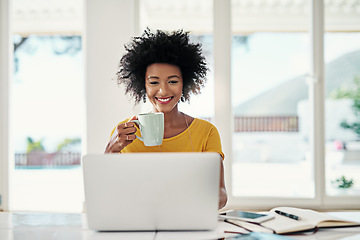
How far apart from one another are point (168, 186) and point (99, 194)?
165 mm

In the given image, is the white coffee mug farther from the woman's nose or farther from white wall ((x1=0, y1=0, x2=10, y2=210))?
white wall ((x1=0, y1=0, x2=10, y2=210))

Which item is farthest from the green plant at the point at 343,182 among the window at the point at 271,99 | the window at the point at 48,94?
the window at the point at 48,94

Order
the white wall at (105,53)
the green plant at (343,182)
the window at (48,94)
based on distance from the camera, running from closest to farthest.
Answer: the white wall at (105,53) → the green plant at (343,182) → the window at (48,94)

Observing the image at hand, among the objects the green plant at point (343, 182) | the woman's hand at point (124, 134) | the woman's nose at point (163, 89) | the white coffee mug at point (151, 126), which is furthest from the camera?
the green plant at point (343, 182)

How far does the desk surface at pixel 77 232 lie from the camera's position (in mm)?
Result: 848

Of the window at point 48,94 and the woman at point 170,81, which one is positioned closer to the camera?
the woman at point 170,81

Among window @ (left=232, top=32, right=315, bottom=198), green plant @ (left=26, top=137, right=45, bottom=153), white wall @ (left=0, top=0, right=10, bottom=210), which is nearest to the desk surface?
window @ (left=232, top=32, right=315, bottom=198)

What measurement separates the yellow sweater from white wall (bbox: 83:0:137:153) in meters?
1.42

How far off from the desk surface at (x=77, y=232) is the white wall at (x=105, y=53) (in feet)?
6.41

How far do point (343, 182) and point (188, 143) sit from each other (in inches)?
82.8

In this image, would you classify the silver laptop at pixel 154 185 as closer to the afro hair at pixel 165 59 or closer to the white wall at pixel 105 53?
the afro hair at pixel 165 59

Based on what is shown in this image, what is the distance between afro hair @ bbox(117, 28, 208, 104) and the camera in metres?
1.57

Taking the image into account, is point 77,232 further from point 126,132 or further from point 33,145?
point 33,145

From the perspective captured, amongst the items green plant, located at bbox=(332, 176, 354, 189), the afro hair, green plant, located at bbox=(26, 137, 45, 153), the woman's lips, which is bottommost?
green plant, located at bbox=(332, 176, 354, 189)
